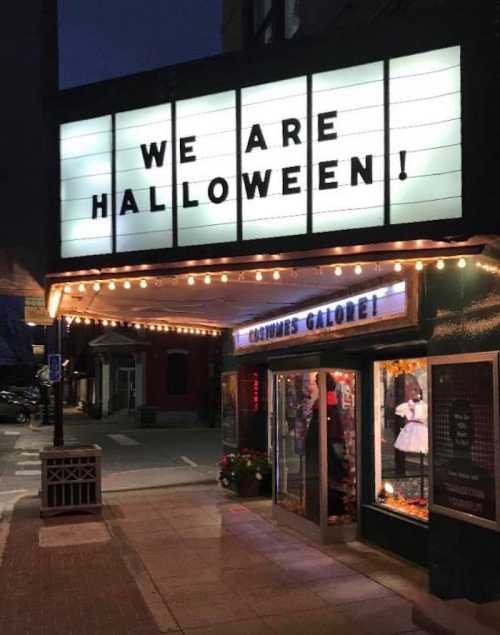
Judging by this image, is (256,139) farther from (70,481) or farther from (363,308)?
(70,481)

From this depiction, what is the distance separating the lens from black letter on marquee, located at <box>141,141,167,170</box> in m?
7.01

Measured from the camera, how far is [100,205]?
24.3ft

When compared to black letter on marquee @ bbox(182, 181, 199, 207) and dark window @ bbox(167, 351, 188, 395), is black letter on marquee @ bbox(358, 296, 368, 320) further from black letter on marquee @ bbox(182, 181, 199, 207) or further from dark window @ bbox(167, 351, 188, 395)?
dark window @ bbox(167, 351, 188, 395)

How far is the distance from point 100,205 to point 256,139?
74.3 inches

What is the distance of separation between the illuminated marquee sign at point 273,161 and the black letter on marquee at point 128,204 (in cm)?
1

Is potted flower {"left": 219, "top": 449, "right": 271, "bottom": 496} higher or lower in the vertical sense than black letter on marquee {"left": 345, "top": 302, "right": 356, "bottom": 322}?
lower

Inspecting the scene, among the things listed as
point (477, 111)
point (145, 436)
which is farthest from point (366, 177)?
point (145, 436)

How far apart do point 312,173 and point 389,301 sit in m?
1.81

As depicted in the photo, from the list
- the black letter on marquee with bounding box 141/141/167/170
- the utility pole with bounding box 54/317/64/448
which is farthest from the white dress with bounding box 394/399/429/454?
the utility pole with bounding box 54/317/64/448

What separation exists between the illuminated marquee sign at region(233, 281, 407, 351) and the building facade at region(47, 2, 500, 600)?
0.03m

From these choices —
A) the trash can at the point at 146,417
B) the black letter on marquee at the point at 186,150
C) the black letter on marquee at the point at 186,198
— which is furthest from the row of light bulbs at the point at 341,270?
the trash can at the point at 146,417

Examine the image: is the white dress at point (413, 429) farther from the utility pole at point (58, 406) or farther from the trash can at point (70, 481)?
the utility pole at point (58, 406)

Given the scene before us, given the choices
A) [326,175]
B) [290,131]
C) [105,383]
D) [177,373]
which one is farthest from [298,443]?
[105,383]

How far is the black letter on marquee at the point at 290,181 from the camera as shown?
6.26 meters
